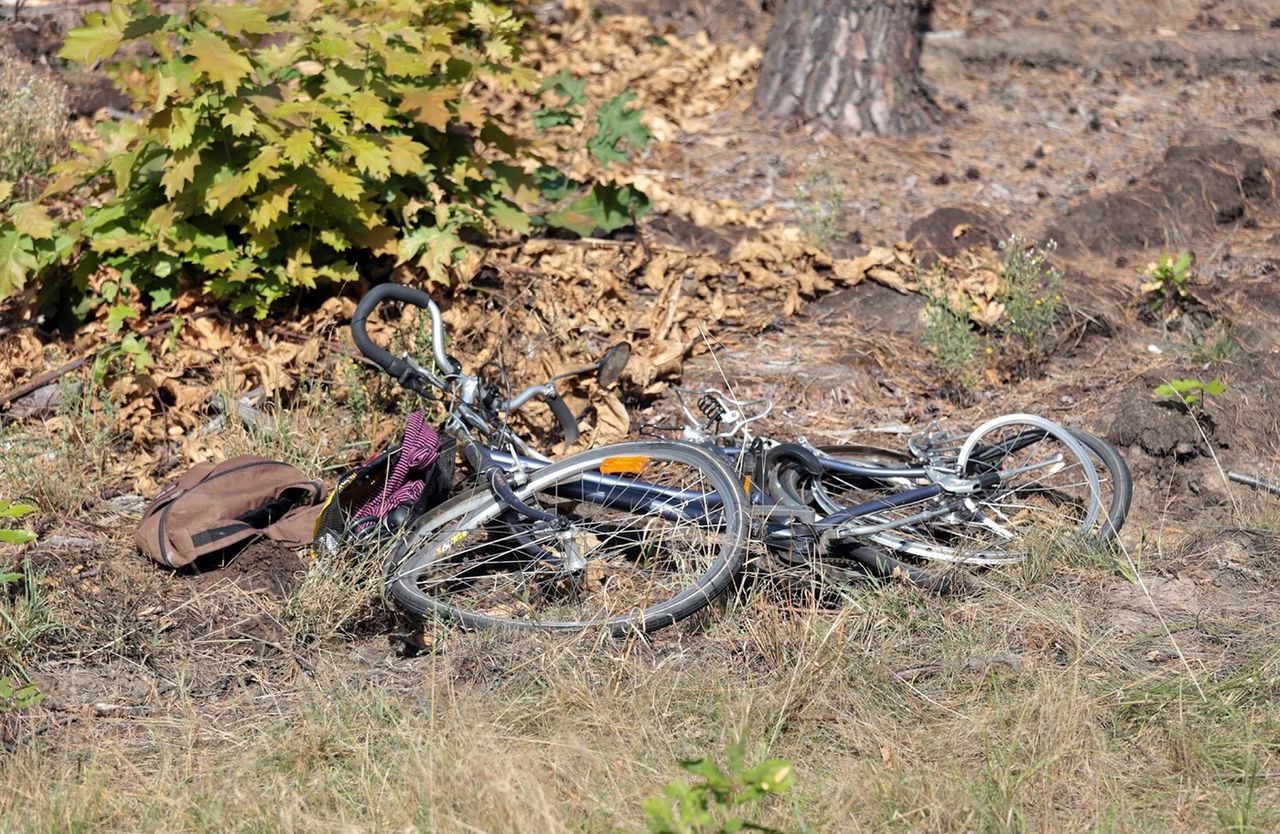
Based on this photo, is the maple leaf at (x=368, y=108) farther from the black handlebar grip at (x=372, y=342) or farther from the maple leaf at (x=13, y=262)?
the maple leaf at (x=13, y=262)

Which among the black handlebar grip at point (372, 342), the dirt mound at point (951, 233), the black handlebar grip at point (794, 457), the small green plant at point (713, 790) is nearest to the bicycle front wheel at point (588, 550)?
the black handlebar grip at point (794, 457)

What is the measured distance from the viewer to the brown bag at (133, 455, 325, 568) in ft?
13.9

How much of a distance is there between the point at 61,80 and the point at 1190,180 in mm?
6100

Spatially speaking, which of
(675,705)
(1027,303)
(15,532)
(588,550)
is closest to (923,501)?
(588,550)

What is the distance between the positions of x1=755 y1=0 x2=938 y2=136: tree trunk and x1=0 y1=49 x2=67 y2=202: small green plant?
3847 millimetres

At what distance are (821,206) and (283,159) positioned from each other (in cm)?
283

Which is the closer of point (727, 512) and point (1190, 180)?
point (727, 512)

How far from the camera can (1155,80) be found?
26.2ft

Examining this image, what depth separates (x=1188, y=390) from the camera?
4.91 m

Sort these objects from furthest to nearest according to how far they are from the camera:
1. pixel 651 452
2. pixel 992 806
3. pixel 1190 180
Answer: pixel 1190 180 < pixel 651 452 < pixel 992 806

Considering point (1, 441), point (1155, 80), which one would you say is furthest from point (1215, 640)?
point (1155, 80)

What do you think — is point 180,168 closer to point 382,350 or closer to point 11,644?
point 382,350

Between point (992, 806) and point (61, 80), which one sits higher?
point (61, 80)

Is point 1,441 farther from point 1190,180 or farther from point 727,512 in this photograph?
point 1190,180
